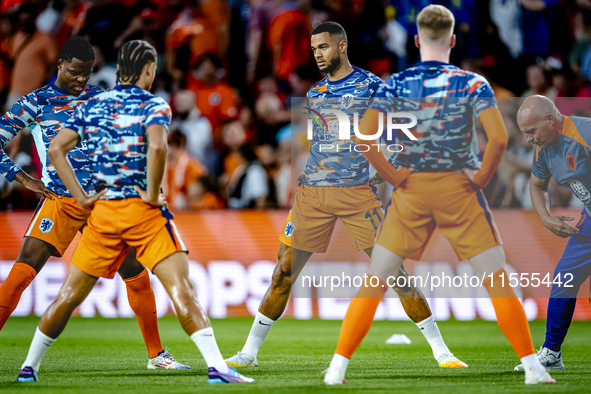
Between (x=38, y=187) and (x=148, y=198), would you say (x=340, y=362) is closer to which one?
(x=148, y=198)

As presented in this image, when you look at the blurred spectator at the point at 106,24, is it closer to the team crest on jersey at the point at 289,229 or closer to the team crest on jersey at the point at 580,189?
the team crest on jersey at the point at 289,229

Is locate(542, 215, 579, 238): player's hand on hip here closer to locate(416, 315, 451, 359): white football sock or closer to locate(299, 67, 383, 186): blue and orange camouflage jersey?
locate(416, 315, 451, 359): white football sock

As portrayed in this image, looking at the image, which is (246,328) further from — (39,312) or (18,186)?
(18,186)

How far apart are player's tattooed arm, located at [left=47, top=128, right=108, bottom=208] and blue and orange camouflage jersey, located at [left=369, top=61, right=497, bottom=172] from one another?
2.06 meters

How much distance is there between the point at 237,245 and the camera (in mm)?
10391

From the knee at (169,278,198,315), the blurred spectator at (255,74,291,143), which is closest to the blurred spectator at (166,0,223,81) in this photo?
the blurred spectator at (255,74,291,143)

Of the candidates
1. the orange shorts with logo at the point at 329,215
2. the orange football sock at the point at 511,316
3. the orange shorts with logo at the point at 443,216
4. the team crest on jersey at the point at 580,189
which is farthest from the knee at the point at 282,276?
the team crest on jersey at the point at 580,189

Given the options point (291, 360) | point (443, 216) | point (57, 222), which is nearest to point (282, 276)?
point (291, 360)

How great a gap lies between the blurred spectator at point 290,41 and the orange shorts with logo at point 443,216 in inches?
339

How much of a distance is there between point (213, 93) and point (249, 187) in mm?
2756

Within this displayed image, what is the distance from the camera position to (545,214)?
590 centimetres

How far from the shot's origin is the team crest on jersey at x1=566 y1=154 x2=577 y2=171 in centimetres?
584

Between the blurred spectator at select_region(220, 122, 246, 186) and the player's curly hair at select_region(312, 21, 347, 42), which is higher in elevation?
the player's curly hair at select_region(312, 21, 347, 42)

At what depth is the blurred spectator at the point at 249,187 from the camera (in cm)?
1082
